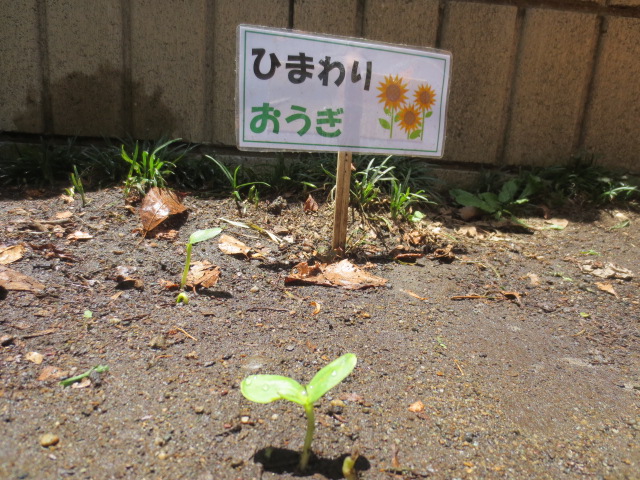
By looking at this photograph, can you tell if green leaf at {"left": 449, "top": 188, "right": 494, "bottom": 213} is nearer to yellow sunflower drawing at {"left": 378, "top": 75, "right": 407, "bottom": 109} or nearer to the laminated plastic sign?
the laminated plastic sign

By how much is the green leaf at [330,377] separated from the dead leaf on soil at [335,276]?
94cm

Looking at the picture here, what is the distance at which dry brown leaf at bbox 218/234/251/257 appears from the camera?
7.64ft

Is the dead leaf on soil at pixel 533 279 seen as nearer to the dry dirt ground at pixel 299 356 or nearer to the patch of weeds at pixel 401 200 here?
the dry dirt ground at pixel 299 356

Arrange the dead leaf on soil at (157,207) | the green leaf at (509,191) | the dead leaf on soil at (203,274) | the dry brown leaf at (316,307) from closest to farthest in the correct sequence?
the dry brown leaf at (316,307) < the dead leaf on soil at (203,274) < the dead leaf on soil at (157,207) < the green leaf at (509,191)

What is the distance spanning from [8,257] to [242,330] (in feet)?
3.14

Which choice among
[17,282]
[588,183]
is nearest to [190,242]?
[17,282]

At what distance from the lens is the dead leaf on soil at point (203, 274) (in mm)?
2062

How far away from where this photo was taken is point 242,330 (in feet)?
5.86

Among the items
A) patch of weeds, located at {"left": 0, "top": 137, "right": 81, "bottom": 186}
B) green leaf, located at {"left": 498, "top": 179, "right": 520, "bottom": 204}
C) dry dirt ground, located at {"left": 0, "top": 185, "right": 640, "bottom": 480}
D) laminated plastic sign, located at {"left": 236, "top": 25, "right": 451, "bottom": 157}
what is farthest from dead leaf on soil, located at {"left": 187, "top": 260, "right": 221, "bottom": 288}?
green leaf, located at {"left": 498, "top": 179, "right": 520, "bottom": 204}

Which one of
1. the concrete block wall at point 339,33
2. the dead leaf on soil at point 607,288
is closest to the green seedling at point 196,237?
the concrete block wall at point 339,33

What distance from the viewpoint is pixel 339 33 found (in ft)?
10.6

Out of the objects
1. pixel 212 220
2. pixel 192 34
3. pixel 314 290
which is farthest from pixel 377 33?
pixel 314 290

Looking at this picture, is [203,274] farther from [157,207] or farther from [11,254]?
[11,254]

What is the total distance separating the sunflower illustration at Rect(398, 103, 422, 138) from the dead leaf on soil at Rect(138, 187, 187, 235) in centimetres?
107
